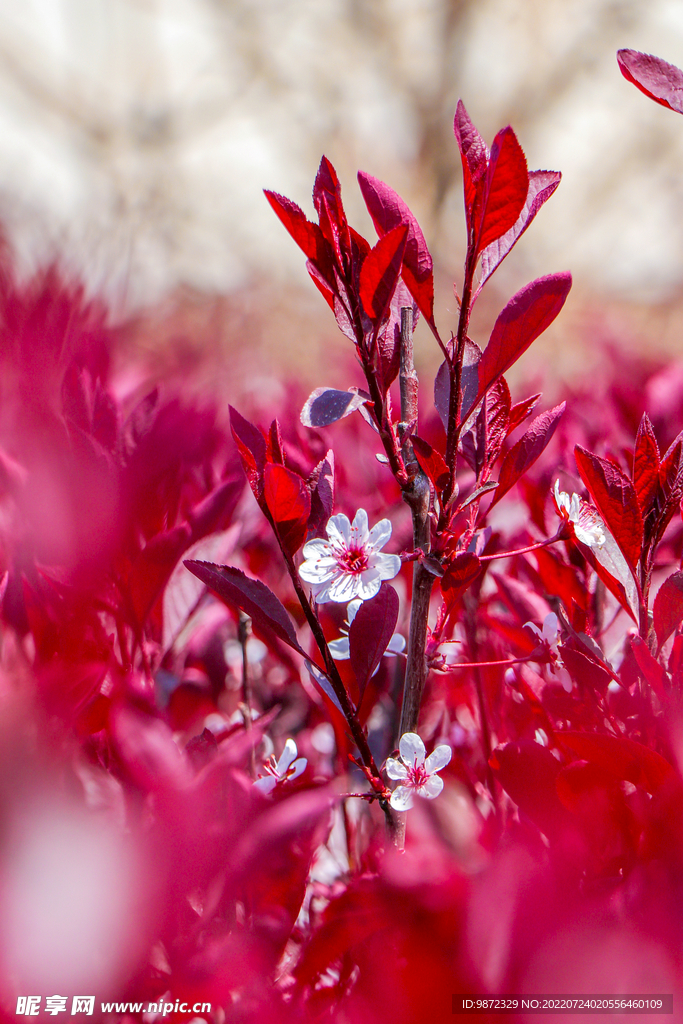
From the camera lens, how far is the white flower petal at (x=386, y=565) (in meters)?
0.38

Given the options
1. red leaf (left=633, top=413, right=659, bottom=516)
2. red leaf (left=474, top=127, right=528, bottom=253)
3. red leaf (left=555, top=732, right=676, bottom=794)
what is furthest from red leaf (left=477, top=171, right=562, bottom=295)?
red leaf (left=555, top=732, right=676, bottom=794)

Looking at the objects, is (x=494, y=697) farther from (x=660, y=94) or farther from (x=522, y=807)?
(x=660, y=94)

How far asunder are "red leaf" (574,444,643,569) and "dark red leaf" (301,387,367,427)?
0.14 m

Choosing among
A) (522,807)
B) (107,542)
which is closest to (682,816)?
(522,807)

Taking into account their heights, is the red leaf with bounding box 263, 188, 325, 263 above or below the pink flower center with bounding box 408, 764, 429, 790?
above

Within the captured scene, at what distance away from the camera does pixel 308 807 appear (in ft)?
1.00

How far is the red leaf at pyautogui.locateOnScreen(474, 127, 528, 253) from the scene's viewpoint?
1.06 feet

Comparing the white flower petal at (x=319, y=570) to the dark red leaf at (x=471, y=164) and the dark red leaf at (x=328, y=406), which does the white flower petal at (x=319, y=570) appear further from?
the dark red leaf at (x=471, y=164)

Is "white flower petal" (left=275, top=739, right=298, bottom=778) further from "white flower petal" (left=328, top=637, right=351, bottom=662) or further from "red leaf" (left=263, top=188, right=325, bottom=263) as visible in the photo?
"red leaf" (left=263, top=188, right=325, bottom=263)

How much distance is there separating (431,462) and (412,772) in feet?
0.61

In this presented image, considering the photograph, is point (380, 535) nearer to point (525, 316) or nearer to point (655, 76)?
point (525, 316)

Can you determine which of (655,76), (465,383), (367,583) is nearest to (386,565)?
(367,583)

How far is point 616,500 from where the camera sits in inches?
15.7

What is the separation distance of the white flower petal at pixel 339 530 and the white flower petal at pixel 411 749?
121 mm
